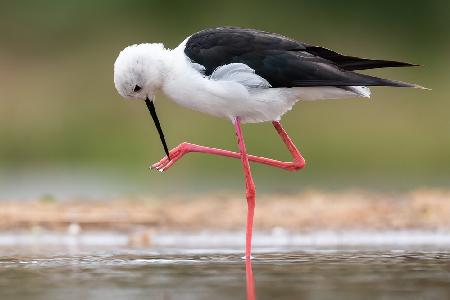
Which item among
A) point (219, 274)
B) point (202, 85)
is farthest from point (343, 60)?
point (219, 274)

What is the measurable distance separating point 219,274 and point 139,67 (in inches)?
87.2

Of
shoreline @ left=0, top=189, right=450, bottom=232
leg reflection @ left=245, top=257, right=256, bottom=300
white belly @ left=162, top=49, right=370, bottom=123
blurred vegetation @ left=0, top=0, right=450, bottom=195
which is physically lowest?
leg reflection @ left=245, top=257, right=256, bottom=300

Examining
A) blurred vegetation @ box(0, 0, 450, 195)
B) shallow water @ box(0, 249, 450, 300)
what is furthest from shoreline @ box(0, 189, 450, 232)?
blurred vegetation @ box(0, 0, 450, 195)

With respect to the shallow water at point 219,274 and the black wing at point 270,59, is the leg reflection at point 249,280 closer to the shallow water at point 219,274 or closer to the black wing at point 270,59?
the shallow water at point 219,274

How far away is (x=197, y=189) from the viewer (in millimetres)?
15375

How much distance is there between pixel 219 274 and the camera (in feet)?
26.0

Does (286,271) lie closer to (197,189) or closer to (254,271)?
(254,271)

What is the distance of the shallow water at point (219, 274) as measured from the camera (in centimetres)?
690

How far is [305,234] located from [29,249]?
227 centimetres

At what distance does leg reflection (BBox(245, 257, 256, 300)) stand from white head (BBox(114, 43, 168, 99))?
1.58m

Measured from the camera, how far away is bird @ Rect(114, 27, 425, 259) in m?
9.52

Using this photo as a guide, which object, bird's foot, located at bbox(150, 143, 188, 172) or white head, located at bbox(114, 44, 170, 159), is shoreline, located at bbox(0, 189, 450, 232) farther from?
white head, located at bbox(114, 44, 170, 159)

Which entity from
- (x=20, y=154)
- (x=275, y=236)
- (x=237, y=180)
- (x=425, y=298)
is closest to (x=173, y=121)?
(x=20, y=154)

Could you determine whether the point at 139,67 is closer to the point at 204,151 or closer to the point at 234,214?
the point at 204,151
